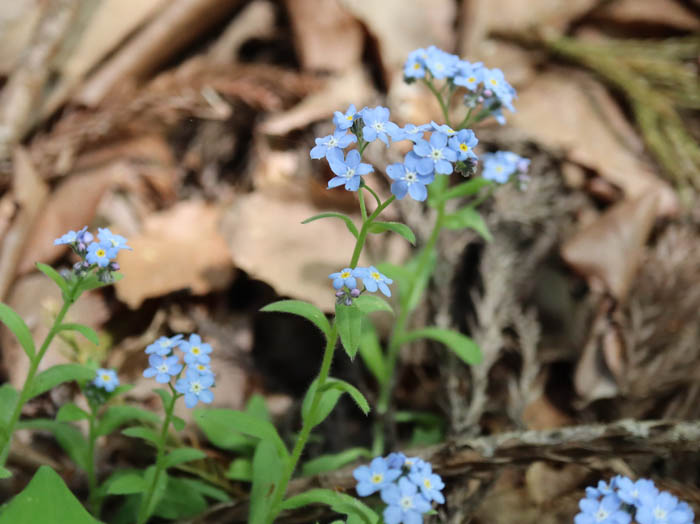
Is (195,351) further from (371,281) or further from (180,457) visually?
(371,281)

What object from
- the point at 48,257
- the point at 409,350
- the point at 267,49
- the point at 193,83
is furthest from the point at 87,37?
the point at 409,350

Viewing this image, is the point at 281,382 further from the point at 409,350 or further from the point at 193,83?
the point at 193,83

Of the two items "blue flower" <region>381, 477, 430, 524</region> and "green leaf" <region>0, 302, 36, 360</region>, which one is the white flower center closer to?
"blue flower" <region>381, 477, 430, 524</region>

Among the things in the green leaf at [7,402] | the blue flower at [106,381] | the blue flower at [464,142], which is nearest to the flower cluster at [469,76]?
the blue flower at [464,142]

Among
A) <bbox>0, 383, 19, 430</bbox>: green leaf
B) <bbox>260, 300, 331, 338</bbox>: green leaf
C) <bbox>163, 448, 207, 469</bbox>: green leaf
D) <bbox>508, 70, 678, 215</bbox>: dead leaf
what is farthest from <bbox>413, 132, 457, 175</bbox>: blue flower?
<bbox>508, 70, 678, 215</bbox>: dead leaf

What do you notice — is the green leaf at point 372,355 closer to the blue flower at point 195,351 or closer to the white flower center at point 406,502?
the blue flower at point 195,351
